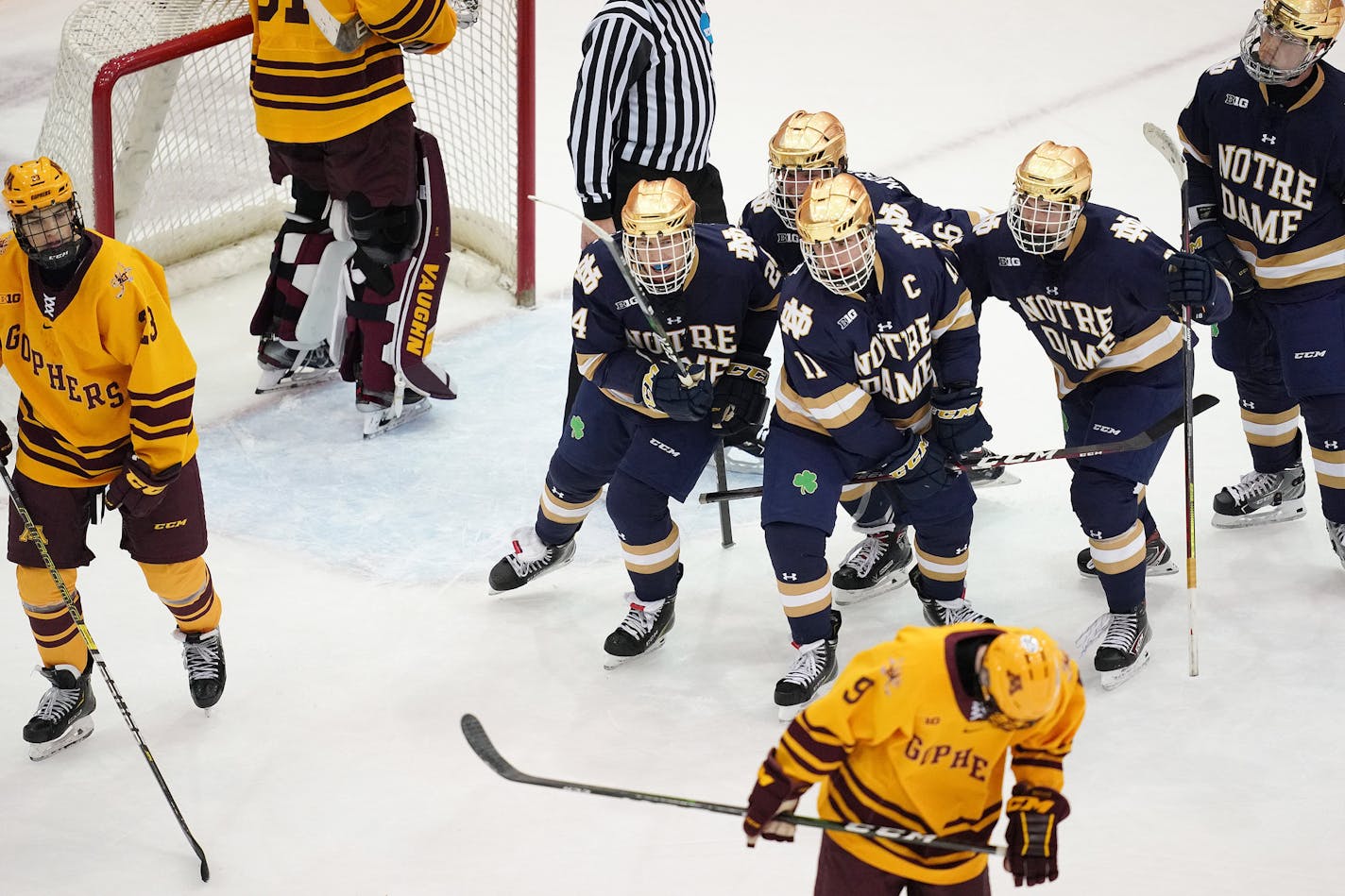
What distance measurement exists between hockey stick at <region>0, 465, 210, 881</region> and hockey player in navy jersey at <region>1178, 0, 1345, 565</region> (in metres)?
2.46

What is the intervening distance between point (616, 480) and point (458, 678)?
0.56 metres

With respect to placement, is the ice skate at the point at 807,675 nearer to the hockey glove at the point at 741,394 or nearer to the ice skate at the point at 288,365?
the hockey glove at the point at 741,394

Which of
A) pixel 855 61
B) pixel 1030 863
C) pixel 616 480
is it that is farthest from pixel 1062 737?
pixel 855 61

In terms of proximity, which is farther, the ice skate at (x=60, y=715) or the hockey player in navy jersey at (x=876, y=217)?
the hockey player in navy jersey at (x=876, y=217)

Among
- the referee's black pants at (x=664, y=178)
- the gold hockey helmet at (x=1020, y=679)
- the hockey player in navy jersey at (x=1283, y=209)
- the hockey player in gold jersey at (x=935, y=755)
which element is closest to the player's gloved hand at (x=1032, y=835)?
the hockey player in gold jersey at (x=935, y=755)

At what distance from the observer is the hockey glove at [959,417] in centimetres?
331

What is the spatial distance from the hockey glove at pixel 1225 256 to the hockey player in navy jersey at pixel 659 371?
1.00 meters

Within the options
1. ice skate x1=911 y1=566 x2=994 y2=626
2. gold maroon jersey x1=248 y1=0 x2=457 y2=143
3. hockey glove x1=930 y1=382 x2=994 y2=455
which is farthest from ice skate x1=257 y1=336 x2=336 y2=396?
hockey glove x1=930 y1=382 x2=994 y2=455

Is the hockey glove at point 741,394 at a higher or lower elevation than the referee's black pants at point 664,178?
lower

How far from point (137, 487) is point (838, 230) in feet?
4.67

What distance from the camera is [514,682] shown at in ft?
11.8

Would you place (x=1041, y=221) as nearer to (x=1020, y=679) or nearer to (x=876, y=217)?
(x=876, y=217)

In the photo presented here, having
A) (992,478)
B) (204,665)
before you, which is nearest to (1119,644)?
(992,478)

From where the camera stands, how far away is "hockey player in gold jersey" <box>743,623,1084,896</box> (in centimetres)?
219
